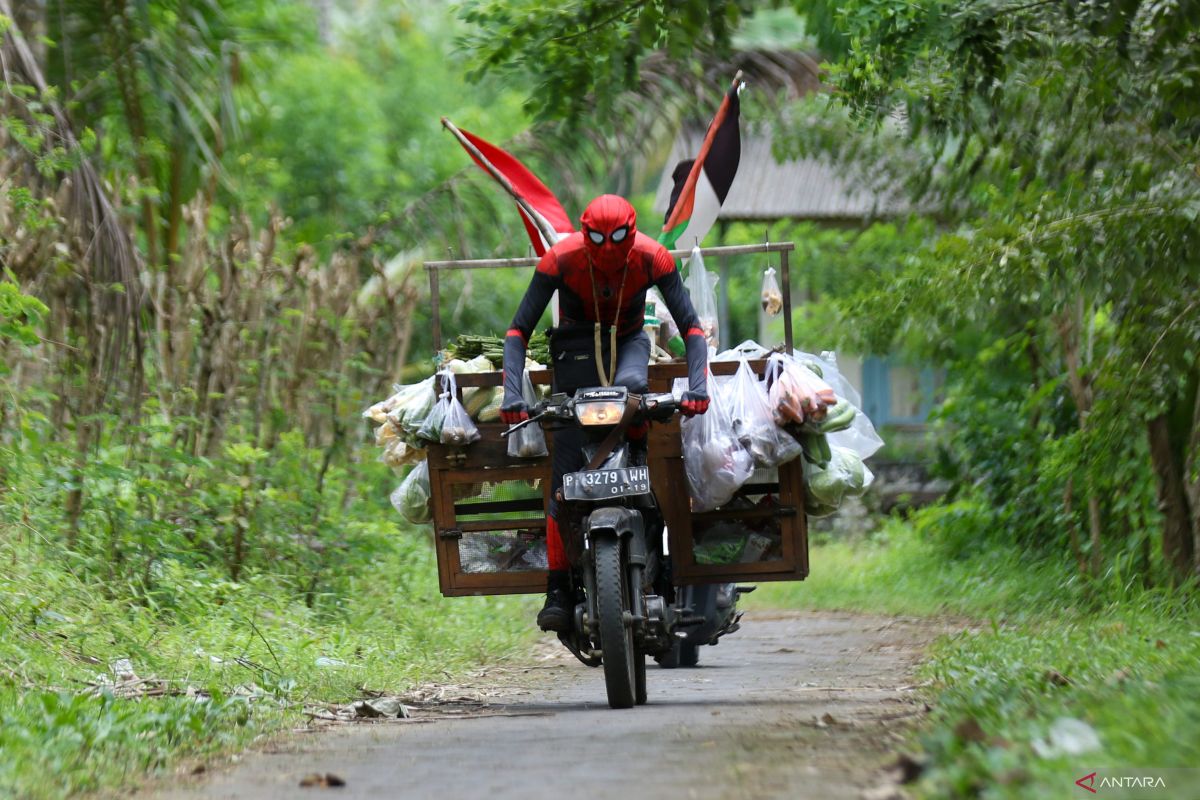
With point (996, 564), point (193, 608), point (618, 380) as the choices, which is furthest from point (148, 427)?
point (996, 564)

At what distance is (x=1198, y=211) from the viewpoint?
7.44m

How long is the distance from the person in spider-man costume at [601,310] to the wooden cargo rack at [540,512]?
12.7 inches

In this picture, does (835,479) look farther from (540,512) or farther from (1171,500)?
(1171,500)

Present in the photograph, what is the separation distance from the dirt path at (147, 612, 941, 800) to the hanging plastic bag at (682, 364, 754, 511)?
94 cm

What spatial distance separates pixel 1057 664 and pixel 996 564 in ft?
20.2

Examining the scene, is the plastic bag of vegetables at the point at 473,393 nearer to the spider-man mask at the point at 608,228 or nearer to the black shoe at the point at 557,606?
the black shoe at the point at 557,606

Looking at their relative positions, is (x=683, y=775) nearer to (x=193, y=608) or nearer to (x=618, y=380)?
(x=618, y=380)

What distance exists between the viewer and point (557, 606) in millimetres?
6957

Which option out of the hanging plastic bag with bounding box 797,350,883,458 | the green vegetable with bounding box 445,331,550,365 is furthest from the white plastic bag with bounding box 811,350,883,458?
the green vegetable with bounding box 445,331,550,365

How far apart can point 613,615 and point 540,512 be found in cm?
119

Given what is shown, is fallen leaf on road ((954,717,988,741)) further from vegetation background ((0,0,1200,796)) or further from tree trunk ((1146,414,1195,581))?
tree trunk ((1146,414,1195,581))

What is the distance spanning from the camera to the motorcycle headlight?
21.3 ft

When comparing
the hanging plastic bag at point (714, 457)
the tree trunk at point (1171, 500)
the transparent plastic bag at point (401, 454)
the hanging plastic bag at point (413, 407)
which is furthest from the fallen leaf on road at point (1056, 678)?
the tree trunk at point (1171, 500)

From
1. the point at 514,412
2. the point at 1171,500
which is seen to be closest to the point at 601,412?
the point at 514,412
